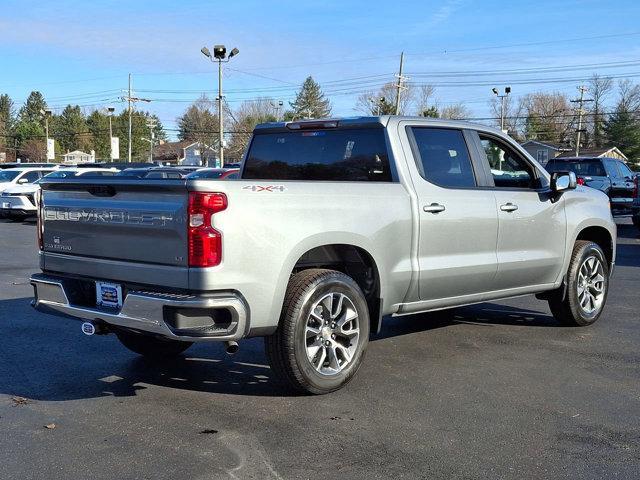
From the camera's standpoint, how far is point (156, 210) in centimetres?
452

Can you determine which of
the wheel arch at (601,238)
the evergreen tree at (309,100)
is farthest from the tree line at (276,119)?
the wheel arch at (601,238)

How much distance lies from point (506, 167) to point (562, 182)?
22.0 inches

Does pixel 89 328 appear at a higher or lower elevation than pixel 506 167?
lower

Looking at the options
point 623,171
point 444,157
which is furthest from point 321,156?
point 623,171

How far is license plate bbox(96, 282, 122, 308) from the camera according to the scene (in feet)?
15.6

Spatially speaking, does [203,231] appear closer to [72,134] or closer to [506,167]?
[506,167]

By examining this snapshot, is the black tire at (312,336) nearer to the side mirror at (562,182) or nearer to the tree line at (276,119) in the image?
the side mirror at (562,182)

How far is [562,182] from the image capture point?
6.80 metres

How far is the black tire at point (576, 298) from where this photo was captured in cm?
726

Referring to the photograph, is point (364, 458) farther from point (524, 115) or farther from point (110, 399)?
point (524, 115)

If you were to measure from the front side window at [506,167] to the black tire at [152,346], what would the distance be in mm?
3226

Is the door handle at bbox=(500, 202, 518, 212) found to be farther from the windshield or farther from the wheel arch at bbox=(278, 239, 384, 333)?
the windshield

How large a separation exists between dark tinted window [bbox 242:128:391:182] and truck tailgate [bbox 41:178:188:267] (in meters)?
2.00

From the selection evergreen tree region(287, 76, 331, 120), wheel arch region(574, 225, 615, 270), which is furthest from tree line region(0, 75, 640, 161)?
wheel arch region(574, 225, 615, 270)
